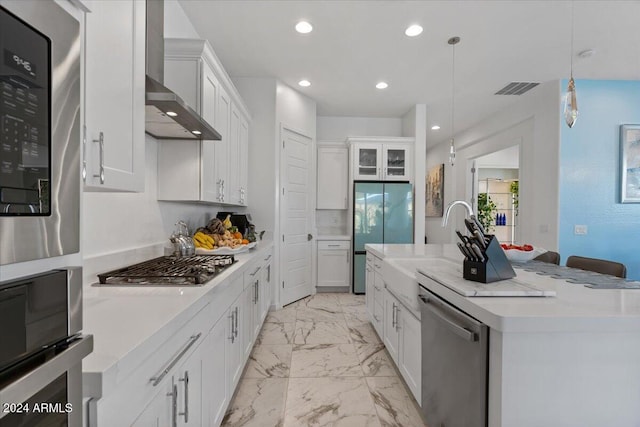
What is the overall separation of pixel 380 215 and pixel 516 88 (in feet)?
8.34

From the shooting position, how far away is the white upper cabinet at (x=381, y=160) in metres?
5.03

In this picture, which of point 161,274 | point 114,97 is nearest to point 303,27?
point 114,97

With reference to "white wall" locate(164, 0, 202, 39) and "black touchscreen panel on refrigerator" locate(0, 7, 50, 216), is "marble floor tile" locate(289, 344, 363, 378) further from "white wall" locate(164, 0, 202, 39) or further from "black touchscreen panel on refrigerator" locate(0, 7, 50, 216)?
"white wall" locate(164, 0, 202, 39)

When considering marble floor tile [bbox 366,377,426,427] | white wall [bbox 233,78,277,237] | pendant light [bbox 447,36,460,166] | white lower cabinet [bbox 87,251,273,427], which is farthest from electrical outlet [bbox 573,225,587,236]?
white lower cabinet [bbox 87,251,273,427]

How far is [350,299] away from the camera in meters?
4.54

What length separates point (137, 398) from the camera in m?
0.78

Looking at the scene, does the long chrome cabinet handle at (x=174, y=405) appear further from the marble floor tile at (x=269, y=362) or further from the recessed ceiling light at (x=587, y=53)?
the recessed ceiling light at (x=587, y=53)

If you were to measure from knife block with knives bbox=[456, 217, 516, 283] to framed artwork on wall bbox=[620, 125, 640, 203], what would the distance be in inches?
145

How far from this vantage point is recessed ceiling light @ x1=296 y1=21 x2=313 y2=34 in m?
2.83

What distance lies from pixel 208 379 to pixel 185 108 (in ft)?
4.38

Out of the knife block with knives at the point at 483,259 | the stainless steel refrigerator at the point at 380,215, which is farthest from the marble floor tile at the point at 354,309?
the knife block with knives at the point at 483,259

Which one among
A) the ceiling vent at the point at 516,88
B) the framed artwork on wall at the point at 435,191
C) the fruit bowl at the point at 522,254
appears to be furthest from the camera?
the framed artwork on wall at the point at 435,191

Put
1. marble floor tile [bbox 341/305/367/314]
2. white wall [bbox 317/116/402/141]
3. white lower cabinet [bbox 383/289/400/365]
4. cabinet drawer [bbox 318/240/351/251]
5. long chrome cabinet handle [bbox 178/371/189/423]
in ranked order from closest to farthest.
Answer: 1. long chrome cabinet handle [bbox 178/371/189/423]
2. white lower cabinet [bbox 383/289/400/365]
3. marble floor tile [bbox 341/305/367/314]
4. cabinet drawer [bbox 318/240/351/251]
5. white wall [bbox 317/116/402/141]

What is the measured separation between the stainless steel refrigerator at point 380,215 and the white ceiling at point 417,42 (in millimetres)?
1419
